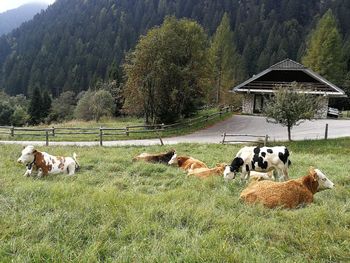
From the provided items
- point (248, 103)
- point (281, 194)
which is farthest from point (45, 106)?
point (281, 194)

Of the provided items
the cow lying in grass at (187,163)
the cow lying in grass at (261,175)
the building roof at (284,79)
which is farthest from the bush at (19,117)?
the cow lying in grass at (261,175)

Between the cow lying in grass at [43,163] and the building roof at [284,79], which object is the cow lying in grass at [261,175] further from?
the building roof at [284,79]

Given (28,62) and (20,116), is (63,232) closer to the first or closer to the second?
(20,116)

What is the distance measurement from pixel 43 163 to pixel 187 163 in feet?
15.0

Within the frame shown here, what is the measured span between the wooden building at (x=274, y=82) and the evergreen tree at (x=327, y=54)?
42.1 feet

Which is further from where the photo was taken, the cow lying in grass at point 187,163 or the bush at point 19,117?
the bush at point 19,117

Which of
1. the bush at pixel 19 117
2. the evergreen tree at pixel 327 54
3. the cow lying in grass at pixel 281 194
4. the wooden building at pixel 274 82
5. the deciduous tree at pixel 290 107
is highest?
the evergreen tree at pixel 327 54

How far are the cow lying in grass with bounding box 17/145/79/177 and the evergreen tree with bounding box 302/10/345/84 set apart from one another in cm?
5004

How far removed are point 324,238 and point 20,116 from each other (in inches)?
2777

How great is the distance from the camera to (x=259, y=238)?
4.58 m

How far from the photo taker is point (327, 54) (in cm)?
5334

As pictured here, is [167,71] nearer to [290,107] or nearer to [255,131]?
[255,131]

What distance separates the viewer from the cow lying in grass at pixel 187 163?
1114cm

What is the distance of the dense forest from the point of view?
10606 cm
